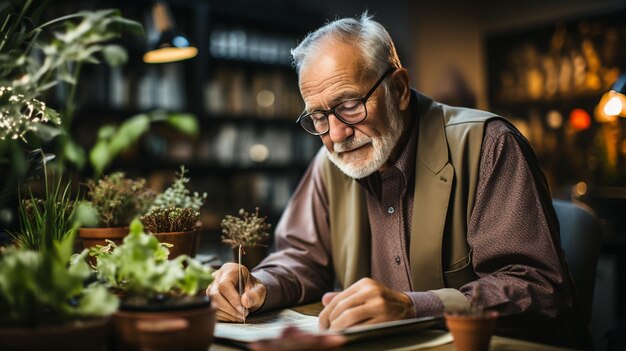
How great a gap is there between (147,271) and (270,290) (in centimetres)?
64

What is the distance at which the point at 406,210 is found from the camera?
6.06 ft

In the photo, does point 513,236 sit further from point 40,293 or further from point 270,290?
point 40,293

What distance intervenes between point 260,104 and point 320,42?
3481 mm

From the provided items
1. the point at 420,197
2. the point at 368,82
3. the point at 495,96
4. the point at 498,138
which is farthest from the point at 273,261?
the point at 495,96

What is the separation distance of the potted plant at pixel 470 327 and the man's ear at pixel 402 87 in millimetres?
966

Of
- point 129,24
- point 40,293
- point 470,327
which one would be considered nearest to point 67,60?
point 129,24

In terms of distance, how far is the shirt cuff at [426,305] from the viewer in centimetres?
128

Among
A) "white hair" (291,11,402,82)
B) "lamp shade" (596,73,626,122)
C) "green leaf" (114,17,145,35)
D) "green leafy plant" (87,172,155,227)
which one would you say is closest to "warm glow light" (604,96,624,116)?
"lamp shade" (596,73,626,122)

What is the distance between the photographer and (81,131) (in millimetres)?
4246

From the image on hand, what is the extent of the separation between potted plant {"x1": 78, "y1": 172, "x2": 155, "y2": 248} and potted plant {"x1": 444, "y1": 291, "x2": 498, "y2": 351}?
0.92 metres

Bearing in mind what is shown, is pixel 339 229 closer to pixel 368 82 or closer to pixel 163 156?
pixel 368 82

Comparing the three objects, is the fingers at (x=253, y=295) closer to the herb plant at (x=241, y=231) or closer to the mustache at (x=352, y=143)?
the herb plant at (x=241, y=231)

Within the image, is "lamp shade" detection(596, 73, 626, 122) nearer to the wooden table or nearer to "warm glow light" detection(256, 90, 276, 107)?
the wooden table

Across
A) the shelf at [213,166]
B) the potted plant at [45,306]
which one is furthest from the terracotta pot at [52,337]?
the shelf at [213,166]
